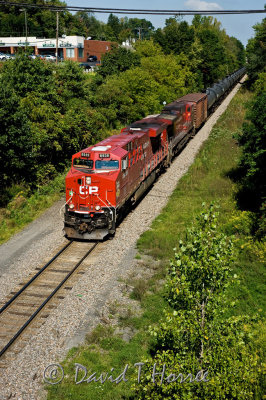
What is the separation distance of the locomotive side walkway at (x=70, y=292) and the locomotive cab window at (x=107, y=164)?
→ 12.0ft

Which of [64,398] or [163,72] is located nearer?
[64,398]

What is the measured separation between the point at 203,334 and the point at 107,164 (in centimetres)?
1234

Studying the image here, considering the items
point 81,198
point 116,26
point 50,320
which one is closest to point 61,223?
point 81,198

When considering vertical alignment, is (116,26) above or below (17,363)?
above

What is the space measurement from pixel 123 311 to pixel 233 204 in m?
11.7

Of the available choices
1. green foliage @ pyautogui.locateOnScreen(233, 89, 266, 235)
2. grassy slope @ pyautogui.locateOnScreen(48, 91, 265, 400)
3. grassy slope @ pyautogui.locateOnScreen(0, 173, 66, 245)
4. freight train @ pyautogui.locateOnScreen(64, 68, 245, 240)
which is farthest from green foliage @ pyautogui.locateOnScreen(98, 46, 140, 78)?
green foliage @ pyautogui.locateOnScreen(233, 89, 266, 235)

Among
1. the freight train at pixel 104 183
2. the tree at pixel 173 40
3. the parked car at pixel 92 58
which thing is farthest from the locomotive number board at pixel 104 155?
the parked car at pixel 92 58

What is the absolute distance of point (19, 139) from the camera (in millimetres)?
23781

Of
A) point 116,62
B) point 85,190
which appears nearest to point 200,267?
point 85,190

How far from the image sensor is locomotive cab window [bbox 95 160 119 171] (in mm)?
18875

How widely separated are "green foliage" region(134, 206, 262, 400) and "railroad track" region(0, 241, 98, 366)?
6.13 m

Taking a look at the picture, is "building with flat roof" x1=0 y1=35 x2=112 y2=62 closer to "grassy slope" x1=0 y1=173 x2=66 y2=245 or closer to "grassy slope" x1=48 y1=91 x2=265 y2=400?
"grassy slope" x1=48 y1=91 x2=265 y2=400

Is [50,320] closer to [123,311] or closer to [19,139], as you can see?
[123,311]

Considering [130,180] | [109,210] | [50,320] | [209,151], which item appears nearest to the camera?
[50,320]
